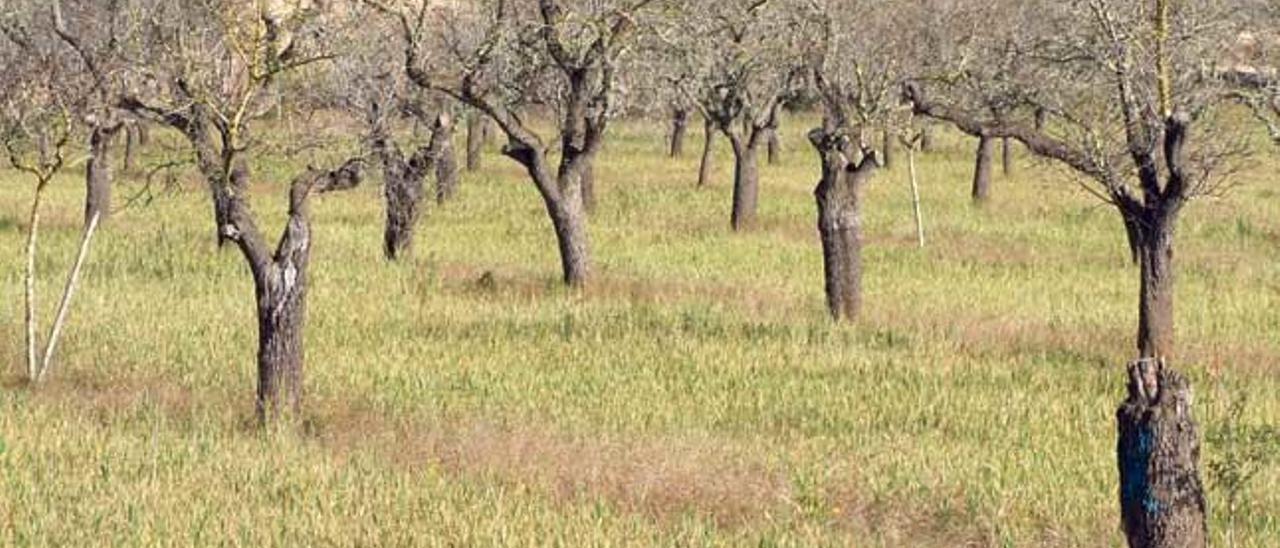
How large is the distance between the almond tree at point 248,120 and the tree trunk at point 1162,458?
7009 mm

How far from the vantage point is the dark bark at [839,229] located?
21844mm

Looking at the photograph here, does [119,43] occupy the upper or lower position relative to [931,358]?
upper

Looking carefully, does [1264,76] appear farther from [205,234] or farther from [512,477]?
[205,234]

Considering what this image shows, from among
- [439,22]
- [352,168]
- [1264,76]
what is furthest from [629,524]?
[439,22]

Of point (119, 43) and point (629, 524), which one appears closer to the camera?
point (629, 524)

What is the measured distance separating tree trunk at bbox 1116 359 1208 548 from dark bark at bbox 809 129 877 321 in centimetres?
1269

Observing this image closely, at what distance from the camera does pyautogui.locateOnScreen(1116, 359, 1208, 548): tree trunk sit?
337 inches

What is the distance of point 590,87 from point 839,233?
5164 mm

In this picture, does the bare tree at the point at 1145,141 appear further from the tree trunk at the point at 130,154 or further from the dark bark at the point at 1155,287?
the tree trunk at the point at 130,154

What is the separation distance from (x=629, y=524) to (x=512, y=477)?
173 centimetres

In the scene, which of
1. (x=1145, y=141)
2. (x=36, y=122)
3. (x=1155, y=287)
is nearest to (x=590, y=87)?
(x=36, y=122)

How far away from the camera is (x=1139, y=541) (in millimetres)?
8680

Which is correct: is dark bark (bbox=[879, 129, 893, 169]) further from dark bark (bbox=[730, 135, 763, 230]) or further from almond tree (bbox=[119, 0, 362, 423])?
almond tree (bbox=[119, 0, 362, 423])

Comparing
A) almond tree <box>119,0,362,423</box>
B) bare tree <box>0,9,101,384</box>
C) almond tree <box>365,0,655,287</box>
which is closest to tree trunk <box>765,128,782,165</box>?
bare tree <box>0,9,101,384</box>
